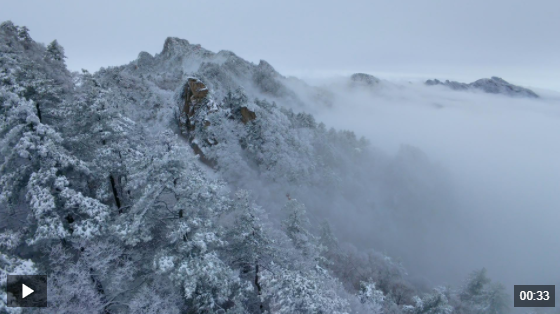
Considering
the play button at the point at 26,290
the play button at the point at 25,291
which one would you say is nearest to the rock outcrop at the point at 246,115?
the play button at the point at 26,290

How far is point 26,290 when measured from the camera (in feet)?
29.6

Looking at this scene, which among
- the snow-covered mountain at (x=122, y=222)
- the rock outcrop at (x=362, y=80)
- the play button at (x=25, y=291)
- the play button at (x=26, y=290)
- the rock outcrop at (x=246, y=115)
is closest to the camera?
the play button at (x=26, y=290)

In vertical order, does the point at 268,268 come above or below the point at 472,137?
below

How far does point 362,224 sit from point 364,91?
13123cm

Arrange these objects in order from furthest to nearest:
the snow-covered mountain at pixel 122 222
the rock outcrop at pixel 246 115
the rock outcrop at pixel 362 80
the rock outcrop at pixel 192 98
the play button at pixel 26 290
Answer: the rock outcrop at pixel 362 80
the rock outcrop at pixel 246 115
the rock outcrop at pixel 192 98
the snow-covered mountain at pixel 122 222
the play button at pixel 26 290

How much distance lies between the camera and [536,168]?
140m

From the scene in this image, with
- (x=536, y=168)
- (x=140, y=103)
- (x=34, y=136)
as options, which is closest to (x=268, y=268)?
(x=34, y=136)

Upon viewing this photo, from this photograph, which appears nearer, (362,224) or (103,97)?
(103,97)

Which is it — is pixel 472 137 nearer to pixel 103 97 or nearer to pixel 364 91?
pixel 364 91

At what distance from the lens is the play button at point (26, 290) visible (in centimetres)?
852

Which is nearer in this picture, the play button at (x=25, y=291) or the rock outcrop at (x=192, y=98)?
the play button at (x=25, y=291)
